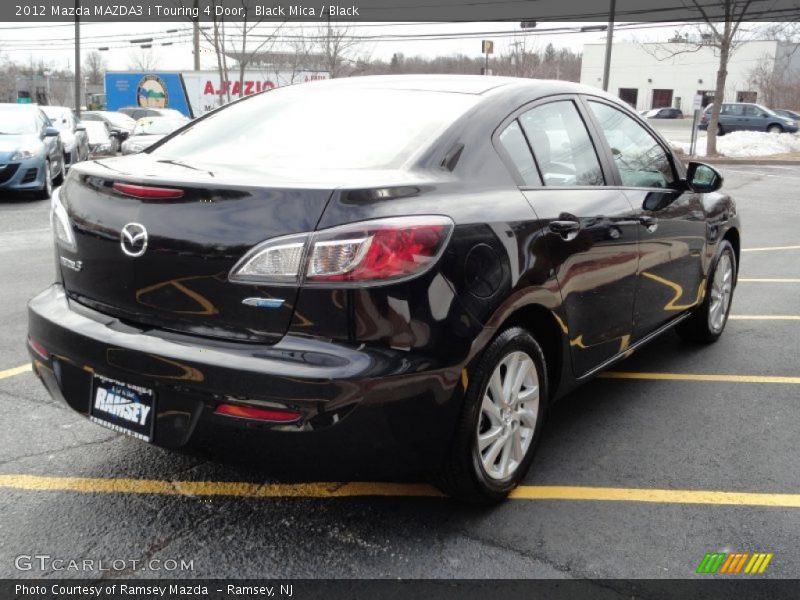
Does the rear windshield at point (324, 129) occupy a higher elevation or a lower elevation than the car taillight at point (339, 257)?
higher

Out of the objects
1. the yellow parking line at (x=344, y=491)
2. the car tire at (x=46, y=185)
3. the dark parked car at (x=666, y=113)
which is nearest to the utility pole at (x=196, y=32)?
the car tire at (x=46, y=185)

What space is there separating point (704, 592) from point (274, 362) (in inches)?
61.9

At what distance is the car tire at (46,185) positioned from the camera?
12757 mm

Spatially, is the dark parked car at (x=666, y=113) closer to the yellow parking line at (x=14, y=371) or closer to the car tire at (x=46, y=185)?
the car tire at (x=46, y=185)

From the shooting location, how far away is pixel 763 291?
7.14 metres

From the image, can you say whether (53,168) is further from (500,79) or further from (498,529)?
(498,529)

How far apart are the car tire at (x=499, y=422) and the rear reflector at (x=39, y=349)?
1509 mm

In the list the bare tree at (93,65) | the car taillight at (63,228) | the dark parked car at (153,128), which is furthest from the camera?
the bare tree at (93,65)

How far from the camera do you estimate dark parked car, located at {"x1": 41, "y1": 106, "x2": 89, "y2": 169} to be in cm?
1599

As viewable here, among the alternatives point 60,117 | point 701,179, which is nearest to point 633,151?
point 701,179

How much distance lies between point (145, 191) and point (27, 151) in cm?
1090

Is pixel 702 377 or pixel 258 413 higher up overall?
pixel 258 413

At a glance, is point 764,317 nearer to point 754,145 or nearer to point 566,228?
point 566,228

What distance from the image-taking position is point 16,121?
1330cm
